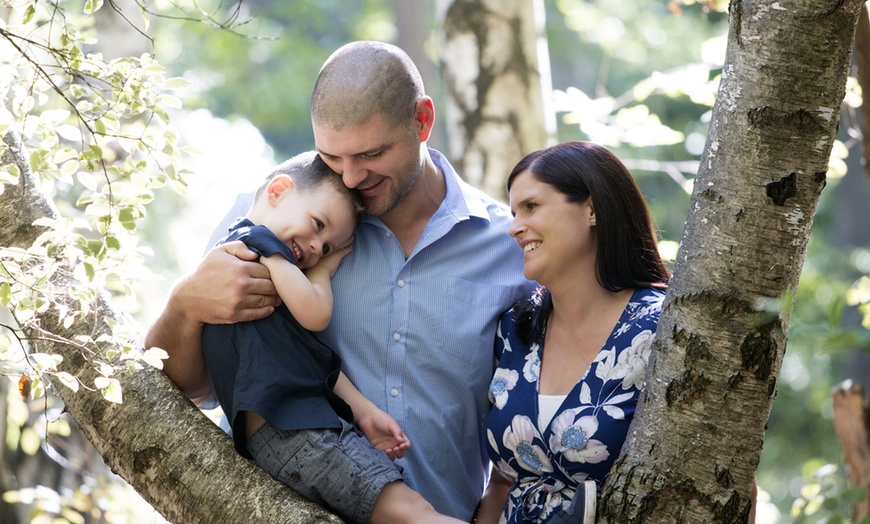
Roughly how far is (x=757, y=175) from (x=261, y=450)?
1.24m

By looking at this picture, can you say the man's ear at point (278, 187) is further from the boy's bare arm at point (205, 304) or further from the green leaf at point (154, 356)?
the green leaf at point (154, 356)

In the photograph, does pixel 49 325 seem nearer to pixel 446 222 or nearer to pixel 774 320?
pixel 446 222

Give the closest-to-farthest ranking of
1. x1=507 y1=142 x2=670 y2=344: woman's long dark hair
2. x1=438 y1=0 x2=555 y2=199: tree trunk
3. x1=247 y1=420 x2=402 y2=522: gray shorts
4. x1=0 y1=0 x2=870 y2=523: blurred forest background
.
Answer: x1=247 y1=420 x2=402 y2=522: gray shorts → x1=507 y1=142 x2=670 y2=344: woman's long dark hair → x1=0 y1=0 x2=870 y2=523: blurred forest background → x1=438 y1=0 x2=555 y2=199: tree trunk

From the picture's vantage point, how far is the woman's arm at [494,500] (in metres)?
2.65

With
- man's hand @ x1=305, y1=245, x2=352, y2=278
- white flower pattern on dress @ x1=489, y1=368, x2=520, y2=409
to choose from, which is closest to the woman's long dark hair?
white flower pattern on dress @ x1=489, y1=368, x2=520, y2=409

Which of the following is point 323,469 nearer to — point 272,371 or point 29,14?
point 272,371

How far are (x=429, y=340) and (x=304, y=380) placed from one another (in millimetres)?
486

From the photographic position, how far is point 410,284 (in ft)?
9.02

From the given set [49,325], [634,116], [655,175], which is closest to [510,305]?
[49,325]

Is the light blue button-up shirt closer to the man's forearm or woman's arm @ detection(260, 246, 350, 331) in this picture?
woman's arm @ detection(260, 246, 350, 331)

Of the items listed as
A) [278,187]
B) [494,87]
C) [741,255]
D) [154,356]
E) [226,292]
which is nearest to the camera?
[741,255]

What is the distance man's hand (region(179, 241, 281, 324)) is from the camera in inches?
91.0

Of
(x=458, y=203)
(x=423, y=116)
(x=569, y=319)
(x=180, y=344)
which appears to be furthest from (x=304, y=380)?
(x=423, y=116)

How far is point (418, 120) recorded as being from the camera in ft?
9.52
